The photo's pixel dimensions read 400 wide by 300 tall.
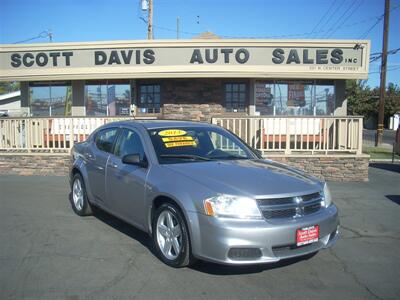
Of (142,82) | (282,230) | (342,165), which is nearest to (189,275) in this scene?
(282,230)

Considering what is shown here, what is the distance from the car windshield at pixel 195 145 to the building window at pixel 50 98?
1058cm

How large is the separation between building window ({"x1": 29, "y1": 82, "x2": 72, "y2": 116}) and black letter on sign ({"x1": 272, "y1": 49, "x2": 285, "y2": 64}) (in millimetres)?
6969

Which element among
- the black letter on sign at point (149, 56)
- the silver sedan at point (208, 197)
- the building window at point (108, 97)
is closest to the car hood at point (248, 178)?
the silver sedan at point (208, 197)

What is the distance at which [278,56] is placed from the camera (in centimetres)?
1386

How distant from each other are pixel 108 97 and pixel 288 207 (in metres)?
11.9

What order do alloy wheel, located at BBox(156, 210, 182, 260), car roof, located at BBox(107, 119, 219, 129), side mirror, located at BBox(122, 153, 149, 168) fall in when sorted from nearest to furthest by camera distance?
alloy wheel, located at BBox(156, 210, 182, 260)
side mirror, located at BBox(122, 153, 149, 168)
car roof, located at BBox(107, 119, 219, 129)

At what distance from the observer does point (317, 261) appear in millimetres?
5094

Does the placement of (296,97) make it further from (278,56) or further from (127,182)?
(127,182)

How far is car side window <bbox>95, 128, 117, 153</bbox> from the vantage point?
6500 mm

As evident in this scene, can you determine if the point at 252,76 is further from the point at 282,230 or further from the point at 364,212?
the point at 282,230

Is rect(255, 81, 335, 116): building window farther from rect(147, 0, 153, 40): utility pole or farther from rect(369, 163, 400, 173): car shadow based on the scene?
rect(147, 0, 153, 40): utility pole

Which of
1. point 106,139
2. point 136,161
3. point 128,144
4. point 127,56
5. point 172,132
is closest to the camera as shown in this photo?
point 136,161

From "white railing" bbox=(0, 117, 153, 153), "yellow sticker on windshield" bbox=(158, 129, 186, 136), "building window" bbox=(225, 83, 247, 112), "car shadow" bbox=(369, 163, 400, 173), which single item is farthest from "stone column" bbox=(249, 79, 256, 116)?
"yellow sticker on windshield" bbox=(158, 129, 186, 136)

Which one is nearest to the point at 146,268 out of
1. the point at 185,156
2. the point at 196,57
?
the point at 185,156
